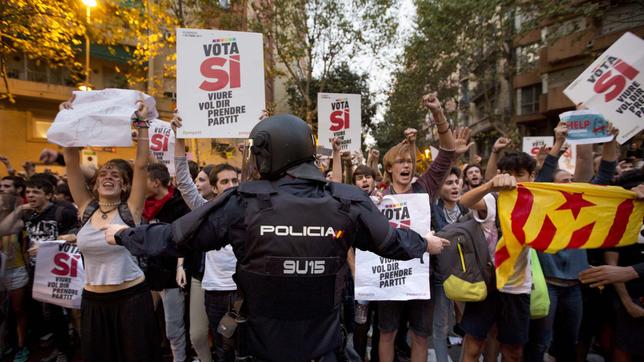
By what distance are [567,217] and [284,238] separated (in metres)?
2.37

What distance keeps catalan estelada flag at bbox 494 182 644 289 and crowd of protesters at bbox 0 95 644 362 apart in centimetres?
19

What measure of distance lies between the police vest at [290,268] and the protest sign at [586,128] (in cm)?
297

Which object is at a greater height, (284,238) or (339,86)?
(339,86)

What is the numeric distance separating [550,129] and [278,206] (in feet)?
96.5

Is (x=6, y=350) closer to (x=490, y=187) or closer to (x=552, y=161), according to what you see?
(x=490, y=187)

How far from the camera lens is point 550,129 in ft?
88.1

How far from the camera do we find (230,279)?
3.81 meters

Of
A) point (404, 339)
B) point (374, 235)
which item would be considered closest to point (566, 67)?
point (404, 339)

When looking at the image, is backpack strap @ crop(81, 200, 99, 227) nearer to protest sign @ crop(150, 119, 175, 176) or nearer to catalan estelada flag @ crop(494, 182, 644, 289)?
protest sign @ crop(150, 119, 175, 176)

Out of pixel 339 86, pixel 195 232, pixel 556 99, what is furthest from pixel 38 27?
pixel 556 99

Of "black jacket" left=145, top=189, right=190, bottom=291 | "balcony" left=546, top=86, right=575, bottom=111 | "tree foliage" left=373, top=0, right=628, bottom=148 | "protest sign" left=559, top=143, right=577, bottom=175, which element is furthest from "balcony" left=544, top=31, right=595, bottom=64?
"black jacket" left=145, top=189, right=190, bottom=291

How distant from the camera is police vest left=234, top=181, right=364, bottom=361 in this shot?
2.06 m

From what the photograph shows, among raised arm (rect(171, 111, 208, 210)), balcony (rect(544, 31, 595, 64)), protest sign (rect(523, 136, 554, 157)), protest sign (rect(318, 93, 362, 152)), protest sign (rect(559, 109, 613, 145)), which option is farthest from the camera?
balcony (rect(544, 31, 595, 64))

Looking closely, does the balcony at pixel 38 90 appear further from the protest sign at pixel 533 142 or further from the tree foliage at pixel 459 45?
the protest sign at pixel 533 142
